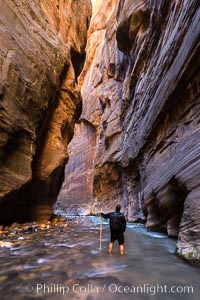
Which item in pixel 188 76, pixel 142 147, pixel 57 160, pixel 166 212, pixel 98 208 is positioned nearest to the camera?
pixel 188 76

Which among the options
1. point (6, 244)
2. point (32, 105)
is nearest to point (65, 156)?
point (32, 105)

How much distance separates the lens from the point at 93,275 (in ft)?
13.6

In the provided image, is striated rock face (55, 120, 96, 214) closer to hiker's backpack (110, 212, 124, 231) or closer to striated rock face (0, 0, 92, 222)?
striated rock face (0, 0, 92, 222)

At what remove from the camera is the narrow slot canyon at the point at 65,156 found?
4098mm

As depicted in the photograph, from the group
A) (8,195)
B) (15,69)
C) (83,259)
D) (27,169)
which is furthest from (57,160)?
(83,259)

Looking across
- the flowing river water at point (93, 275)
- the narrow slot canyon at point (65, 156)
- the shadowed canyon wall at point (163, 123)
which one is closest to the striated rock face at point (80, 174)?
the shadowed canyon wall at point (163, 123)

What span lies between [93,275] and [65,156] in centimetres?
994

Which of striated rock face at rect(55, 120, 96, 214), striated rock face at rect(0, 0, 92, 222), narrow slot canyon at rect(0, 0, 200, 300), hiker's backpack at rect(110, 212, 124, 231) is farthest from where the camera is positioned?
striated rock face at rect(55, 120, 96, 214)

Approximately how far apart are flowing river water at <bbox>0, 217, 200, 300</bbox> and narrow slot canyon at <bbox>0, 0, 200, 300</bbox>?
2cm

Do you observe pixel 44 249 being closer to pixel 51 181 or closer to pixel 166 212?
pixel 166 212

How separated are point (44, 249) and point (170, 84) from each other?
7692 millimetres

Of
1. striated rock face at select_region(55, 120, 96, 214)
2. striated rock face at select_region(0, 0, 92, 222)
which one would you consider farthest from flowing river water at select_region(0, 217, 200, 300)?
striated rock face at select_region(55, 120, 96, 214)

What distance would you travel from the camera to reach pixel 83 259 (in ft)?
17.5

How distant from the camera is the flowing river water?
134 inches
